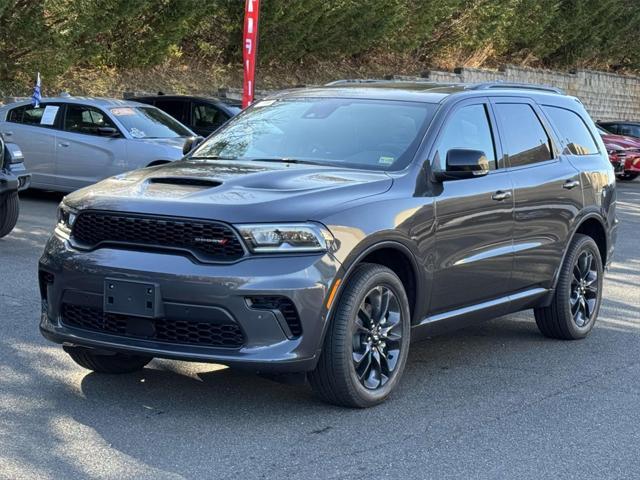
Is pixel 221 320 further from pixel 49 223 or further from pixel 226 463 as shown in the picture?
pixel 49 223

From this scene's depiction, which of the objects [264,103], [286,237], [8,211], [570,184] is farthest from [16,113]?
[286,237]

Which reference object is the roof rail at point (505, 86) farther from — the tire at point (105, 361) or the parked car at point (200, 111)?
the parked car at point (200, 111)

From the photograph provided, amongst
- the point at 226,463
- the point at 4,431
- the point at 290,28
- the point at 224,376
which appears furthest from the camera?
the point at 290,28

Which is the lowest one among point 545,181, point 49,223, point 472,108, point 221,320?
point 49,223

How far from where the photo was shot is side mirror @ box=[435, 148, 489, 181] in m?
6.03

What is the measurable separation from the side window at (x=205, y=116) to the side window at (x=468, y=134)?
38.7 ft

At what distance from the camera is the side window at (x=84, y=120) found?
48.6 ft

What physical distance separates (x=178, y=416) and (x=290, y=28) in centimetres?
2235

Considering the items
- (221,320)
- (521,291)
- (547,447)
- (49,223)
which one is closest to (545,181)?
(521,291)

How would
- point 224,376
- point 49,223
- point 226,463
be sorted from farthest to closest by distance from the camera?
point 49,223, point 224,376, point 226,463

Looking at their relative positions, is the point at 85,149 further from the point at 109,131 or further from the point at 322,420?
the point at 322,420

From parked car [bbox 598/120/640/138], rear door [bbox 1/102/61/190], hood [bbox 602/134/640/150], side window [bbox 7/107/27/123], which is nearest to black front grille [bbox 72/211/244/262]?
rear door [bbox 1/102/61/190]

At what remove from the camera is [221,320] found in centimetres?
505

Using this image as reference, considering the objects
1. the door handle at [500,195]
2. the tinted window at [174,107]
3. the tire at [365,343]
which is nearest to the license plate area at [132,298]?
the tire at [365,343]
